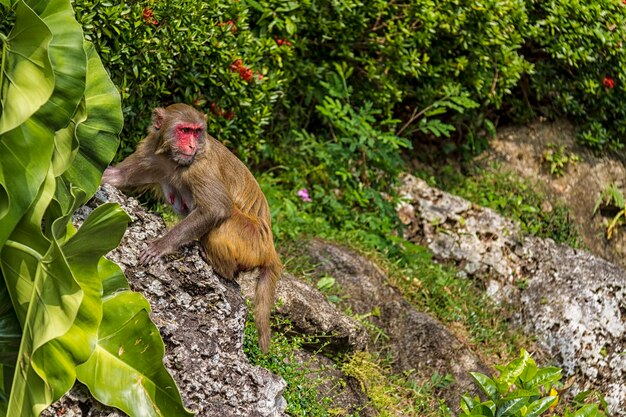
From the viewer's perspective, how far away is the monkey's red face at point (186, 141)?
6125 millimetres

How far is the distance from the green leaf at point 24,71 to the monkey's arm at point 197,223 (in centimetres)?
145

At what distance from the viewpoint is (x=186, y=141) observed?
6.13 m

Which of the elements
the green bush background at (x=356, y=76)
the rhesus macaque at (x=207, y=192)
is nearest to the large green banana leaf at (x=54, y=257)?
the rhesus macaque at (x=207, y=192)

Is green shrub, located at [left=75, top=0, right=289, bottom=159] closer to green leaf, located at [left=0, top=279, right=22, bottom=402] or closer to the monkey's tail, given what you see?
the monkey's tail

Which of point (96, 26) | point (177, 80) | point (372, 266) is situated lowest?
point (372, 266)

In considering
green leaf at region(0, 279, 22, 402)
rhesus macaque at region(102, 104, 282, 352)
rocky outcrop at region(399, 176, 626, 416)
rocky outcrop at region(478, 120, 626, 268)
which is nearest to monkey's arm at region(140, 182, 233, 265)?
rhesus macaque at region(102, 104, 282, 352)

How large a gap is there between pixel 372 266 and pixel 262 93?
5.41 ft

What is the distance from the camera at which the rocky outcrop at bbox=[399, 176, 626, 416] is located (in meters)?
9.05

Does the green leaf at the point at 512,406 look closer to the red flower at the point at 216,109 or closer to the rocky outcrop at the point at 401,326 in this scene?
the rocky outcrop at the point at 401,326

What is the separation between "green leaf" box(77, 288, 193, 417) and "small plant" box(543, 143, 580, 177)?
6767 mm

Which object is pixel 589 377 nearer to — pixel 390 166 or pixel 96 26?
pixel 390 166

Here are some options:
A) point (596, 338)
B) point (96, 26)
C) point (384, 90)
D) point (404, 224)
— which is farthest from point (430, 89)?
point (96, 26)

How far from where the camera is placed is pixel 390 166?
9.45 metres

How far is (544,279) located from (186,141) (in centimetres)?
452
